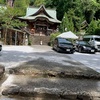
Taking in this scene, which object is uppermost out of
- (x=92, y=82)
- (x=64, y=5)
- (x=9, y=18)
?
(x=64, y=5)

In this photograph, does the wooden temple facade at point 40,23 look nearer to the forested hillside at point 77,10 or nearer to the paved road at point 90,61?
the forested hillside at point 77,10

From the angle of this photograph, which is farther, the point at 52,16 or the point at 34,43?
the point at 52,16

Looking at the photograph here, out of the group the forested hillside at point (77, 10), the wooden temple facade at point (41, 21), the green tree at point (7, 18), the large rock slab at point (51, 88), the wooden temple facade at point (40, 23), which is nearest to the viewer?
the large rock slab at point (51, 88)

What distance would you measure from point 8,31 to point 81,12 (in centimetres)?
1961

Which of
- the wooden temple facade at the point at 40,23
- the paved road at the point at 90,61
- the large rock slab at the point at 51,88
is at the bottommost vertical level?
the paved road at the point at 90,61

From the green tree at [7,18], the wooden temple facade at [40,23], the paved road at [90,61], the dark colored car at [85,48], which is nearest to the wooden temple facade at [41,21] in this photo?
the wooden temple facade at [40,23]

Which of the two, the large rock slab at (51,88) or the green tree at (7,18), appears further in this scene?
the green tree at (7,18)

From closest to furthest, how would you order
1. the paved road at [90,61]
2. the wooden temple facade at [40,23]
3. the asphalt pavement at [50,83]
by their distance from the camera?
the asphalt pavement at [50,83]
the paved road at [90,61]
the wooden temple facade at [40,23]

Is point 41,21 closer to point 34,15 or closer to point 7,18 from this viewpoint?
point 34,15

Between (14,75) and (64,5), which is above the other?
(64,5)

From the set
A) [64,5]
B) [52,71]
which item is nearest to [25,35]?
[64,5]

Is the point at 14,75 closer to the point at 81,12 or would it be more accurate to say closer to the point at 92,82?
the point at 92,82

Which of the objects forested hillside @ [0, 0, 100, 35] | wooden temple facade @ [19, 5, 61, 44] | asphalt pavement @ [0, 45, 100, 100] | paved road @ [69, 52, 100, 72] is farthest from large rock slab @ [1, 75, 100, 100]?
forested hillside @ [0, 0, 100, 35]

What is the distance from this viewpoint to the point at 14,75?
35.5 feet
